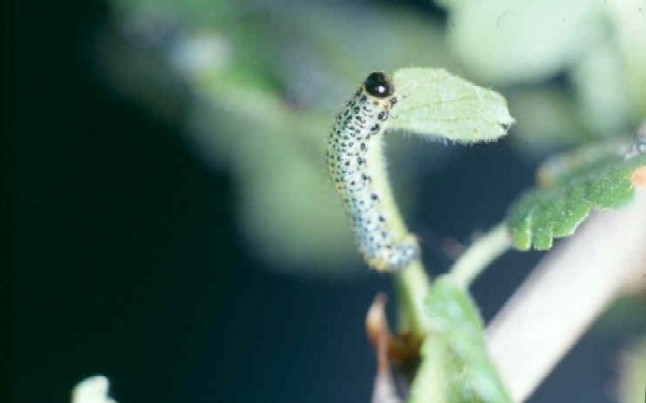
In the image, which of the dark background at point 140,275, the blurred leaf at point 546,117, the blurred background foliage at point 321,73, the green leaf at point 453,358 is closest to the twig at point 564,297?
the green leaf at point 453,358

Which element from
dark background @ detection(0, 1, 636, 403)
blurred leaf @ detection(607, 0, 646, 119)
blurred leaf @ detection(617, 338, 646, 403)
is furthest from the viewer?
dark background @ detection(0, 1, 636, 403)

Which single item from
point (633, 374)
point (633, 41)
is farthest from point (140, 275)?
point (633, 41)

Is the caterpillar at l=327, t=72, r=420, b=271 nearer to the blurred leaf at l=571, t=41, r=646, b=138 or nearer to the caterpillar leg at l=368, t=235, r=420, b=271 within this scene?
the caterpillar leg at l=368, t=235, r=420, b=271

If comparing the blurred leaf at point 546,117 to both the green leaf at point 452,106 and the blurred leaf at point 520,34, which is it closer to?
the blurred leaf at point 520,34

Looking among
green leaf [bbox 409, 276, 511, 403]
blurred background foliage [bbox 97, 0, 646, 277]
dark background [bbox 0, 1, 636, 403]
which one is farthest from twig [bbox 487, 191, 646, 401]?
dark background [bbox 0, 1, 636, 403]

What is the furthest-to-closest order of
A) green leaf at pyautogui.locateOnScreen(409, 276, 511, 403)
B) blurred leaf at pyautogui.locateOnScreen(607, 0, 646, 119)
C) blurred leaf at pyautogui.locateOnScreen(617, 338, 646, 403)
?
blurred leaf at pyautogui.locateOnScreen(617, 338, 646, 403) → blurred leaf at pyautogui.locateOnScreen(607, 0, 646, 119) → green leaf at pyautogui.locateOnScreen(409, 276, 511, 403)

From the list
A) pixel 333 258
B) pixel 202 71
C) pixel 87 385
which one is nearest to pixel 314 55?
pixel 202 71

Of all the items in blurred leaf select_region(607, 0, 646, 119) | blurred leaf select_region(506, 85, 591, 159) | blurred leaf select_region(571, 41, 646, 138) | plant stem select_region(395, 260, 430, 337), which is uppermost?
blurred leaf select_region(506, 85, 591, 159)

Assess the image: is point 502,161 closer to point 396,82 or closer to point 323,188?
point 323,188
